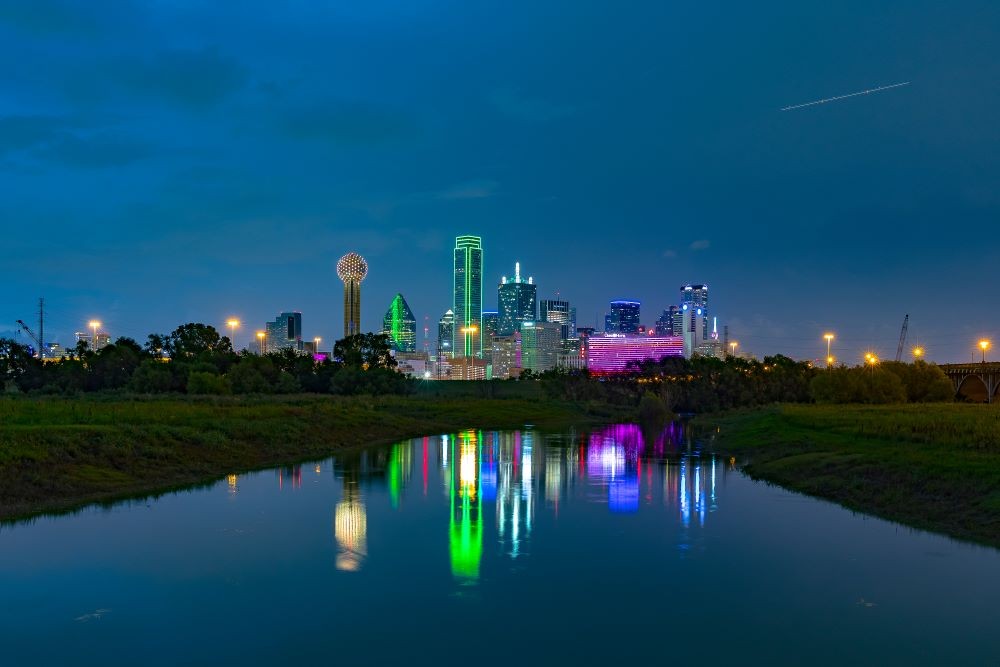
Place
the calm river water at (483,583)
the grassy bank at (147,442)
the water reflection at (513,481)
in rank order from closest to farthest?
the calm river water at (483,583) < the water reflection at (513,481) < the grassy bank at (147,442)

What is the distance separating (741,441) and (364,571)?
5100 centimetres

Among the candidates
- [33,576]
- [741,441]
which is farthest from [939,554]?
[741,441]

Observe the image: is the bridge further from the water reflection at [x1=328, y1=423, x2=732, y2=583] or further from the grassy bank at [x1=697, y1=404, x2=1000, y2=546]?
the grassy bank at [x1=697, y1=404, x2=1000, y2=546]

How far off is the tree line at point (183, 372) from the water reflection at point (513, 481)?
41765 millimetres

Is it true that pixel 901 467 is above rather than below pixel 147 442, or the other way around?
below

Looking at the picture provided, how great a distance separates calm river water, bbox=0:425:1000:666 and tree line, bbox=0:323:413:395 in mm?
66423

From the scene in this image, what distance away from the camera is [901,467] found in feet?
121

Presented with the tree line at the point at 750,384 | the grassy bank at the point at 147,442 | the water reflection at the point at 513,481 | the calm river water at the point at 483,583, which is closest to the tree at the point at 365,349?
the tree line at the point at 750,384

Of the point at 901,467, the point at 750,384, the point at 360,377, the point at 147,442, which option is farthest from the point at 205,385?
the point at 750,384

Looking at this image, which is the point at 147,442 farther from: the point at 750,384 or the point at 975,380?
the point at 975,380

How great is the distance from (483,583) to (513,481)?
22101mm

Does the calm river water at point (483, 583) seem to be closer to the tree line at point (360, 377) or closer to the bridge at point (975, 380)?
the tree line at point (360, 377)

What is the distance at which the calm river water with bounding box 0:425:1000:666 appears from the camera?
1702cm

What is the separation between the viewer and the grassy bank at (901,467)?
96.8 ft
